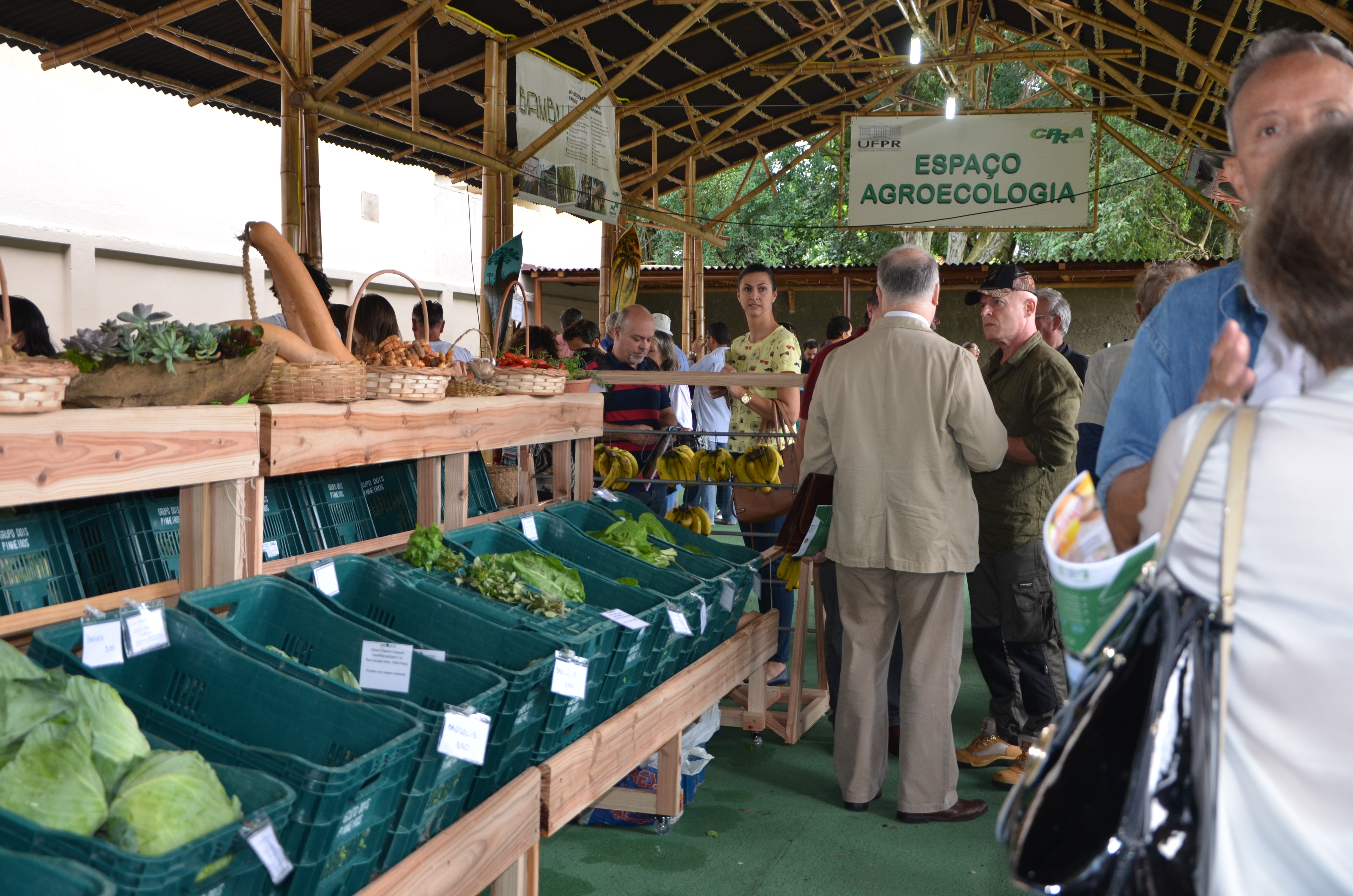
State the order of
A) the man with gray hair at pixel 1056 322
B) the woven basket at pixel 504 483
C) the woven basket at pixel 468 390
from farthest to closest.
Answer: the man with gray hair at pixel 1056 322 < the woven basket at pixel 504 483 < the woven basket at pixel 468 390

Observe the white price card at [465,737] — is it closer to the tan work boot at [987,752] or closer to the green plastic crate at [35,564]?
the green plastic crate at [35,564]

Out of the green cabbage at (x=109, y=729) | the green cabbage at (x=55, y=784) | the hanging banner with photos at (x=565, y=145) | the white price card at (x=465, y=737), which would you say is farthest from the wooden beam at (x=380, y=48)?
the green cabbage at (x=55, y=784)

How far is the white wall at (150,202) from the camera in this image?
1122 centimetres

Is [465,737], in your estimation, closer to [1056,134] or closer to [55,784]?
[55,784]

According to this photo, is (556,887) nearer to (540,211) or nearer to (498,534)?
(498,534)

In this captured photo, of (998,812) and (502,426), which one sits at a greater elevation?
(502,426)

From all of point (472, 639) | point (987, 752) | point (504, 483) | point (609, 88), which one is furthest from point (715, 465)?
point (609, 88)

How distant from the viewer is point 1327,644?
99 centimetres

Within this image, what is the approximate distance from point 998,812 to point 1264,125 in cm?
303

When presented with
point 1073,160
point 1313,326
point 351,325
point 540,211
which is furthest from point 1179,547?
point 540,211

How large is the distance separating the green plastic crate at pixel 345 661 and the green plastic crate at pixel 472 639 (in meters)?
0.03

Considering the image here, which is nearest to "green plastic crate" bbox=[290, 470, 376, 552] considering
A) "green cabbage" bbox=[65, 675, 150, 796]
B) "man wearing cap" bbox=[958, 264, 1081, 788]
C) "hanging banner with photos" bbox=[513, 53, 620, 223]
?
"green cabbage" bbox=[65, 675, 150, 796]

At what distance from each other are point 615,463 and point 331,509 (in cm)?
202

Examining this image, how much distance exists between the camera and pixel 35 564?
6.99ft
